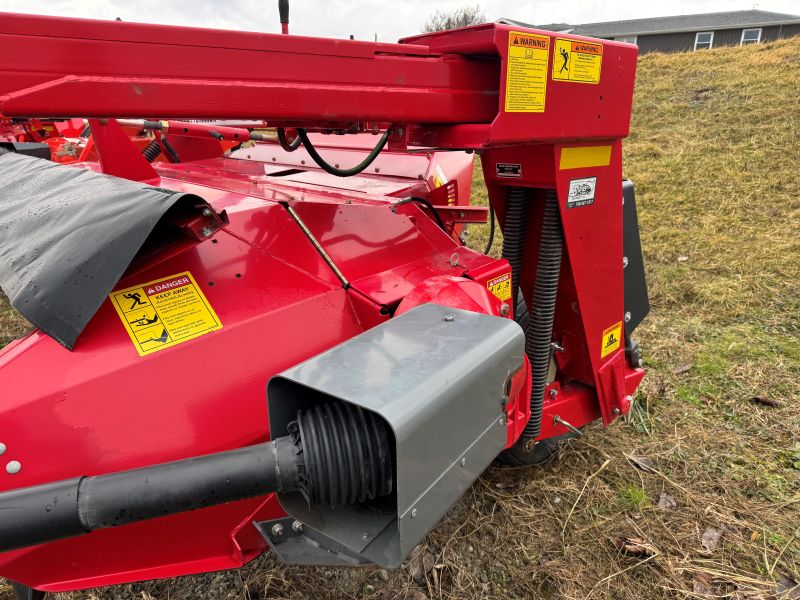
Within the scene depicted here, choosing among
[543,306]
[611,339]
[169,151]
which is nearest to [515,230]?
[543,306]

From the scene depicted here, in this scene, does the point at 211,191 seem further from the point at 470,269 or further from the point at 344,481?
the point at 344,481

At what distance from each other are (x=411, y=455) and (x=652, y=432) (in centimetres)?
217

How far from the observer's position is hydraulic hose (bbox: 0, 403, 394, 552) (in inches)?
39.8

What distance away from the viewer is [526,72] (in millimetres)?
1525

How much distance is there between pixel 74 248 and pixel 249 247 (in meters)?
0.48

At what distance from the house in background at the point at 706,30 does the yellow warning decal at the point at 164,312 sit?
26.0 meters

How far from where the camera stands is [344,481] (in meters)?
1.08

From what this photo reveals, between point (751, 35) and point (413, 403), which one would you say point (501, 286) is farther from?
point (751, 35)

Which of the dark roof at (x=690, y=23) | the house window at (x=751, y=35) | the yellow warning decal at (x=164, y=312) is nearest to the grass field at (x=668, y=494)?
the yellow warning decal at (x=164, y=312)

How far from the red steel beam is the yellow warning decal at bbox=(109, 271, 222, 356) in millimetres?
475

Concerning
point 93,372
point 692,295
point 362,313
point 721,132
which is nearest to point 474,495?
point 362,313

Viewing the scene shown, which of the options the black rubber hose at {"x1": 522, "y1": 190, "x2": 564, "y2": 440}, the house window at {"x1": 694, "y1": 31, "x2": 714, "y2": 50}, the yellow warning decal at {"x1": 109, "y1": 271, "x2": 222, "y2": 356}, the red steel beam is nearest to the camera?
the red steel beam

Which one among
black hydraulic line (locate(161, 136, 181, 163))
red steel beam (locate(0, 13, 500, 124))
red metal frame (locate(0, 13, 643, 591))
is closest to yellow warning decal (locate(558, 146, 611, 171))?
red metal frame (locate(0, 13, 643, 591))

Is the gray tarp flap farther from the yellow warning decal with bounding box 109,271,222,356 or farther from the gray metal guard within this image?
the gray metal guard
